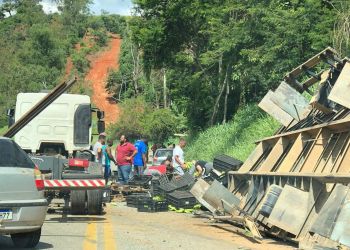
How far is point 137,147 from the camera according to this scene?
22766mm

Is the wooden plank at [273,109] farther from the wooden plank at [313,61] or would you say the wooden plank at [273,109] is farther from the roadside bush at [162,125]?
the roadside bush at [162,125]

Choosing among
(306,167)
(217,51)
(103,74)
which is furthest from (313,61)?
(103,74)

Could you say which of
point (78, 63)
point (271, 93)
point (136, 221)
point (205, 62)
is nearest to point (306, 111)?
point (271, 93)

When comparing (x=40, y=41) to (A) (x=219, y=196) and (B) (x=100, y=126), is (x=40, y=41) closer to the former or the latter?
(B) (x=100, y=126)

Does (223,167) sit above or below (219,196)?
above

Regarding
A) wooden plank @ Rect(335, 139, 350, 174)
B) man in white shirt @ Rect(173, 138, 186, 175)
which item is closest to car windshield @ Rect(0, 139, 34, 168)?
wooden plank @ Rect(335, 139, 350, 174)

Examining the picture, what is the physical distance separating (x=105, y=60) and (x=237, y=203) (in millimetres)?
97052

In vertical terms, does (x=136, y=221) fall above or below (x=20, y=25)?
below

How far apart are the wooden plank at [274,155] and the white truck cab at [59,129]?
5415mm

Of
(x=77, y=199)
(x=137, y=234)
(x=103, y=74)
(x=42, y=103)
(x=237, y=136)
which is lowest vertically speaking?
(x=137, y=234)

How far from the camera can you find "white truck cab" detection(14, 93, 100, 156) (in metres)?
16.8

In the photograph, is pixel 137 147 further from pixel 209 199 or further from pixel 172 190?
pixel 209 199

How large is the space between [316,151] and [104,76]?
299 ft

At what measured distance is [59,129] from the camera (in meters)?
16.9
